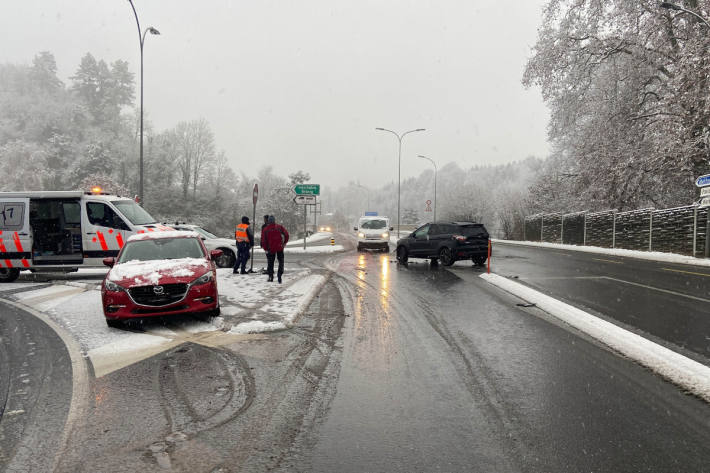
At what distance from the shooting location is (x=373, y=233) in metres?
25.4

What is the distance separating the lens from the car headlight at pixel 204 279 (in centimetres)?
724

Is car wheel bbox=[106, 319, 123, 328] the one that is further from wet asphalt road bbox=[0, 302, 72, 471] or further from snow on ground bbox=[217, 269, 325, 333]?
snow on ground bbox=[217, 269, 325, 333]

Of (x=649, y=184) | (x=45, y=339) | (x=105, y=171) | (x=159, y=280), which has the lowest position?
(x=45, y=339)

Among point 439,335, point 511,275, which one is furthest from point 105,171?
point 439,335

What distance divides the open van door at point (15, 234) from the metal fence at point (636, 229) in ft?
79.0

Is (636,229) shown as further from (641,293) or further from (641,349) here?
(641,349)

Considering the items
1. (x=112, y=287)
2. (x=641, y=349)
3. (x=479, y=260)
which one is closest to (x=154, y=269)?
(x=112, y=287)

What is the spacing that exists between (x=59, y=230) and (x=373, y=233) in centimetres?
1531

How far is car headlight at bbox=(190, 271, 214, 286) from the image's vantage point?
7.24 m

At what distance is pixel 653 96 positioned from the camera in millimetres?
25188

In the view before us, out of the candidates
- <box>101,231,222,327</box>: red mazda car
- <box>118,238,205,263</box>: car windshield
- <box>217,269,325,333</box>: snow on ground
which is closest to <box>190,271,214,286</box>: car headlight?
<box>101,231,222,327</box>: red mazda car

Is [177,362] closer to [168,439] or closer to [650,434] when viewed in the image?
[168,439]

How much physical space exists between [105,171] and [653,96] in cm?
5651

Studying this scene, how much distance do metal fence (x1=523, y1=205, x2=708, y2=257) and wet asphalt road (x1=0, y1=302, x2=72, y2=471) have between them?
22.4 m
